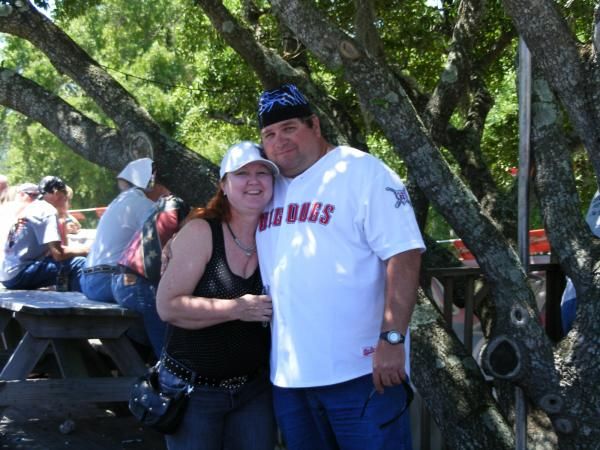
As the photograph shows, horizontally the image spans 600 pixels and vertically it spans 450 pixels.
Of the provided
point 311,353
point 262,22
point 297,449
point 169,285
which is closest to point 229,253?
point 169,285

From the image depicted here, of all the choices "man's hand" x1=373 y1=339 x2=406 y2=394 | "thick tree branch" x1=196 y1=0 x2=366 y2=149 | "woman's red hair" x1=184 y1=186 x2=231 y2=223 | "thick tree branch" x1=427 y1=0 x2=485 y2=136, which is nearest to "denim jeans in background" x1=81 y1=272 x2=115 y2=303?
"thick tree branch" x1=196 y1=0 x2=366 y2=149

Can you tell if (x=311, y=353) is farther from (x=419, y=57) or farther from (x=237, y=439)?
(x=419, y=57)

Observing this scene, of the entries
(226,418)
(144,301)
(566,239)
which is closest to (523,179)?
(566,239)

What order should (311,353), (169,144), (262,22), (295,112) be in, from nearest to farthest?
(311,353), (295,112), (169,144), (262,22)

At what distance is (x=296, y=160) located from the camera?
3.30 meters

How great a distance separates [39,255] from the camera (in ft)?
23.7

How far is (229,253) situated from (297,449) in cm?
74

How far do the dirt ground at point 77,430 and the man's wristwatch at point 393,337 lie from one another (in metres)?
3.18

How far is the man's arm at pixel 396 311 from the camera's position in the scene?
295 centimetres

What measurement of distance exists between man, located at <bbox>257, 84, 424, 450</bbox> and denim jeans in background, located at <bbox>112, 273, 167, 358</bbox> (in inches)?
90.6

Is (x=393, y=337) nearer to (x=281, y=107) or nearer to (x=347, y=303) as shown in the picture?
(x=347, y=303)

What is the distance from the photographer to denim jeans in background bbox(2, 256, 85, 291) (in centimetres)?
715

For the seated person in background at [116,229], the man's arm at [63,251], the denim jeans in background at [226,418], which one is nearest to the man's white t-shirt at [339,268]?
the denim jeans in background at [226,418]

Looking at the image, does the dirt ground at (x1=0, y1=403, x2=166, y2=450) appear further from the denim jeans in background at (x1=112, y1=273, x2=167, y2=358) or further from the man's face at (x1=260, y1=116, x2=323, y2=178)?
the man's face at (x1=260, y1=116, x2=323, y2=178)
